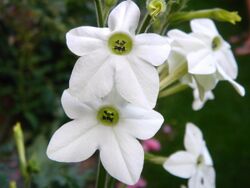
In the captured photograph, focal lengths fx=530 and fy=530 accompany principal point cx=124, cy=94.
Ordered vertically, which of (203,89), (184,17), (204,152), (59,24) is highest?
(184,17)

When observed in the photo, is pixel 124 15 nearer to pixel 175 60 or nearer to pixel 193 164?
pixel 175 60

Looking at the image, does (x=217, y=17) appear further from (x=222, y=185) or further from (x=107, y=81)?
(x=222, y=185)

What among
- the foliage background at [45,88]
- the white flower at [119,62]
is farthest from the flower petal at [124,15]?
the foliage background at [45,88]

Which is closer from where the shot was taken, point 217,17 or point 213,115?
point 217,17

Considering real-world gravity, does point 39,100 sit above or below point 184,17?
below

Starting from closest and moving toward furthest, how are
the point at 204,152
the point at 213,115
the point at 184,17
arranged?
the point at 184,17
the point at 204,152
the point at 213,115

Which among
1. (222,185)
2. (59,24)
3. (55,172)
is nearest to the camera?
(55,172)

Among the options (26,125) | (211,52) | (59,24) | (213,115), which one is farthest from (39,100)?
(211,52)
